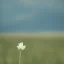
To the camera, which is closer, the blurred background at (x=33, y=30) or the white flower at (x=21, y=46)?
the white flower at (x=21, y=46)

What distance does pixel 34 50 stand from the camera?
5.26 feet

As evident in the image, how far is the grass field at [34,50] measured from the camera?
1.59m

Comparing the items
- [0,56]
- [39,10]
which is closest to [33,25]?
[39,10]

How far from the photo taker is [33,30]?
162 cm

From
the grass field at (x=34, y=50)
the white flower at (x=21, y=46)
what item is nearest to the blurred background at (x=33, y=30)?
the grass field at (x=34, y=50)

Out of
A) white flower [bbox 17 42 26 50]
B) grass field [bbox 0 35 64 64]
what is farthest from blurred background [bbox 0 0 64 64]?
white flower [bbox 17 42 26 50]

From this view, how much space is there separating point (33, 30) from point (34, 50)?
0.19 meters

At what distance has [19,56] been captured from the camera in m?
1.60

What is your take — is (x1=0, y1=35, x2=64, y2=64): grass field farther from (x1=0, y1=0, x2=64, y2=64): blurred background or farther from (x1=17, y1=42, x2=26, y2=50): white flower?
(x1=17, y1=42, x2=26, y2=50): white flower

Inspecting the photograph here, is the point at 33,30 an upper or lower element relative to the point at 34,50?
upper

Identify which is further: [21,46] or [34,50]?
[34,50]

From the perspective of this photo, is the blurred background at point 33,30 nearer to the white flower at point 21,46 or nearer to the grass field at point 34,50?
the grass field at point 34,50

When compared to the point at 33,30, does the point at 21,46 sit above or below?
below

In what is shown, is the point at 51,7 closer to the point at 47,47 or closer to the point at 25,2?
the point at 25,2
